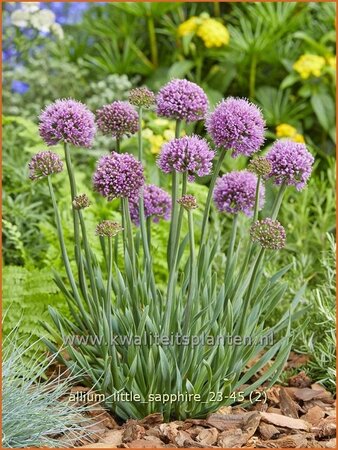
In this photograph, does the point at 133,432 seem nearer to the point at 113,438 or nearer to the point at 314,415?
the point at 113,438

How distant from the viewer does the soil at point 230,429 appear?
2846 millimetres

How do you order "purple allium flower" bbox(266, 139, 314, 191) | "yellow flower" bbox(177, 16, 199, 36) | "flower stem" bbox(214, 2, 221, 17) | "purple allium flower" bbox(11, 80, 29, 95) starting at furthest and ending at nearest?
"flower stem" bbox(214, 2, 221, 17) → "purple allium flower" bbox(11, 80, 29, 95) → "yellow flower" bbox(177, 16, 199, 36) → "purple allium flower" bbox(266, 139, 314, 191)

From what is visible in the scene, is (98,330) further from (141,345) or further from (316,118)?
(316,118)

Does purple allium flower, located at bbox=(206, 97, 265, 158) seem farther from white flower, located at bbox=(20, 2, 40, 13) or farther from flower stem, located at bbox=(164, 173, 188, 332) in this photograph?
white flower, located at bbox=(20, 2, 40, 13)

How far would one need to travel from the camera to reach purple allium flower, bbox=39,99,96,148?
274cm

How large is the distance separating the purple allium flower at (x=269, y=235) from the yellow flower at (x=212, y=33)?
3.44m

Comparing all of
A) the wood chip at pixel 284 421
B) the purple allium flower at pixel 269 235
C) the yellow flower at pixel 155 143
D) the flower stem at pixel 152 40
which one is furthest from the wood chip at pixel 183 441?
the flower stem at pixel 152 40

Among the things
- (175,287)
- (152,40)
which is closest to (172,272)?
(175,287)

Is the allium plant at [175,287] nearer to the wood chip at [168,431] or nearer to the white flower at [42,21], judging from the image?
the wood chip at [168,431]

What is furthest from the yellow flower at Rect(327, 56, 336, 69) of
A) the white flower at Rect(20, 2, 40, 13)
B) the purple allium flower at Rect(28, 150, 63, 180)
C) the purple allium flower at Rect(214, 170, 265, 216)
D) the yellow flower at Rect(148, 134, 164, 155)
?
the purple allium flower at Rect(28, 150, 63, 180)

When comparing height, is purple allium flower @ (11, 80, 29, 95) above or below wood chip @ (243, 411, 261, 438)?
above

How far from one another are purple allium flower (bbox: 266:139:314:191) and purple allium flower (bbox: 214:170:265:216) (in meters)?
0.16

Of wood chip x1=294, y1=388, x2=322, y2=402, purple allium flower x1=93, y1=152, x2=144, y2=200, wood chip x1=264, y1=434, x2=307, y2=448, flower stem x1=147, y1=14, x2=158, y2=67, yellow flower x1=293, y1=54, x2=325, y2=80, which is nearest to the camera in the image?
purple allium flower x1=93, y1=152, x2=144, y2=200

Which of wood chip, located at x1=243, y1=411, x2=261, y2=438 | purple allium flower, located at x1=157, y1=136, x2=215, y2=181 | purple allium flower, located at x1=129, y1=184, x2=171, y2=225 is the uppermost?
purple allium flower, located at x1=157, y1=136, x2=215, y2=181
